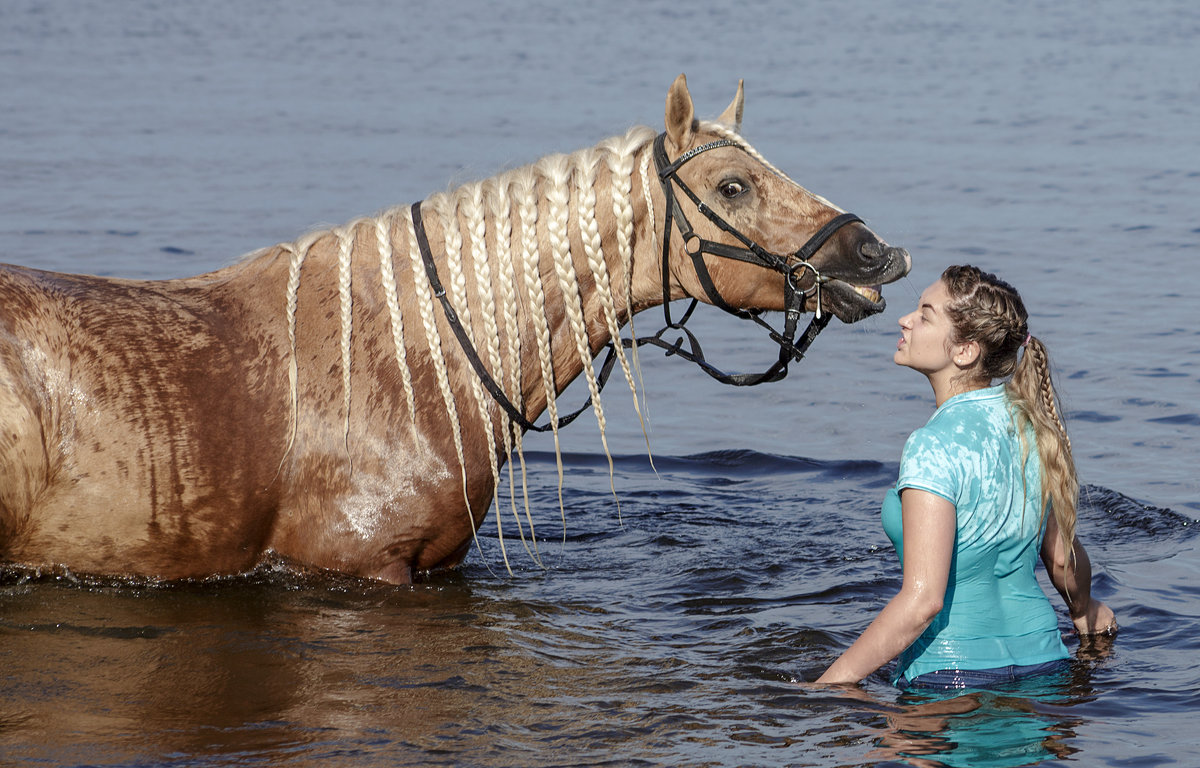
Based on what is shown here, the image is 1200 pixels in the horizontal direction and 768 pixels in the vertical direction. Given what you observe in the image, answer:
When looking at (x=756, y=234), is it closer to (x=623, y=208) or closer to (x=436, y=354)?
(x=623, y=208)

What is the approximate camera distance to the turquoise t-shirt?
4051 mm

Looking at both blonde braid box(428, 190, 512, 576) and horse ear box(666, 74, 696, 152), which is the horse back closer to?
blonde braid box(428, 190, 512, 576)

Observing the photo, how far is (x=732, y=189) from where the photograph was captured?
4895 mm

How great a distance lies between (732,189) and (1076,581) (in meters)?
1.80

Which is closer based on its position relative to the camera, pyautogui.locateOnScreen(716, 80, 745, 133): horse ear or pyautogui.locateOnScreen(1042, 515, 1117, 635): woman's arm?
pyautogui.locateOnScreen(1042, 515, 1117, 635): woman's arm

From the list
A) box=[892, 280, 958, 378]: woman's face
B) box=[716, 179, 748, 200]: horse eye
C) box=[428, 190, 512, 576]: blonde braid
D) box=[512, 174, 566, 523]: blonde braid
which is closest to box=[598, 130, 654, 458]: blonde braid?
box=[512, 174, 566, 523]: blonde braid

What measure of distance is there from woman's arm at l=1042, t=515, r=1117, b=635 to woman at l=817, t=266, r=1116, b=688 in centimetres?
2

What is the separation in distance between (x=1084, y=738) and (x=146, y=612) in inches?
130

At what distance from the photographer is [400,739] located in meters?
4.22

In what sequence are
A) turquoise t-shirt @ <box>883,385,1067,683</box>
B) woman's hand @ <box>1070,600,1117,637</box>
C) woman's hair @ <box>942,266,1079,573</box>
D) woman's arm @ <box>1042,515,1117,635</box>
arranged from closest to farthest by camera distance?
turquoise t-shirt @ <box>883,385,1067,683</box> < woman's hair @ <box>942,266,1079,573</box> < woman's arm @ <box>1042,515,1117,635</box> < woman's hand @ <box>1070,600,1117,637</box>

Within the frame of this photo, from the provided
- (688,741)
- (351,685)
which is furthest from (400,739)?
(688,741)

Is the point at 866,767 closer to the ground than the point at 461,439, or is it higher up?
closer to the ground

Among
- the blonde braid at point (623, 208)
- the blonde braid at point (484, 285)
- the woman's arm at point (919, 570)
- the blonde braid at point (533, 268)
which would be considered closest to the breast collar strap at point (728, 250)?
the blonde braid at point (623, 208)

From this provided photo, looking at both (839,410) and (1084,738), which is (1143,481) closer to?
(839,410)
